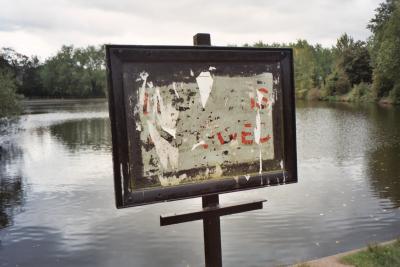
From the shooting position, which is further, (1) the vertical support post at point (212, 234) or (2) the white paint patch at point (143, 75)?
(1) the vertical support post at point (212, 234)

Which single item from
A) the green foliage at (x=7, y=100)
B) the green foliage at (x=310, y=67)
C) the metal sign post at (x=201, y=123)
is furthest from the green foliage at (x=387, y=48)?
the metal sign post at (x=201, y=123)

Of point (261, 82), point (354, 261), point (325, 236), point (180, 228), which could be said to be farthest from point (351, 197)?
point (261, 82)

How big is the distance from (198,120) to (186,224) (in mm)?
6097

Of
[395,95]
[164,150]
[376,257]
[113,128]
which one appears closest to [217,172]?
[164,150]

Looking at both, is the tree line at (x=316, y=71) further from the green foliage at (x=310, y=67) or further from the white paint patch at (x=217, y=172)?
the white paint patch at (x=217, y=172)

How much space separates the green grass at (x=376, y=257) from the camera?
15.8 ft

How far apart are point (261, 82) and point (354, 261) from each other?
2737 mm

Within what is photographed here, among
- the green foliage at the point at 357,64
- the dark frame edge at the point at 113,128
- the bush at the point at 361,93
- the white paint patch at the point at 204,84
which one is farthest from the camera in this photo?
the green foliage at the point at 357,64

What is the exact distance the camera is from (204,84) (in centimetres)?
351

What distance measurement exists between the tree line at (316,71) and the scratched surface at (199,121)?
68.2ft

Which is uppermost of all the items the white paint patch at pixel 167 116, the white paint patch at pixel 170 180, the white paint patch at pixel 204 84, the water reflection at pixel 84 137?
the white paint patch at pixel 204 84

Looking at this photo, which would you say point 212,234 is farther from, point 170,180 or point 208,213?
point 170,180

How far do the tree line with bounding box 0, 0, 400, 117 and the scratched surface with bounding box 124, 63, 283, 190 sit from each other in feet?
68.2

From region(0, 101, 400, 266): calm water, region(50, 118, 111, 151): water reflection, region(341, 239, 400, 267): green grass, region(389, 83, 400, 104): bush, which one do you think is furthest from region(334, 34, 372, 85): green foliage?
region(341, 239, 400, 267): green grass
